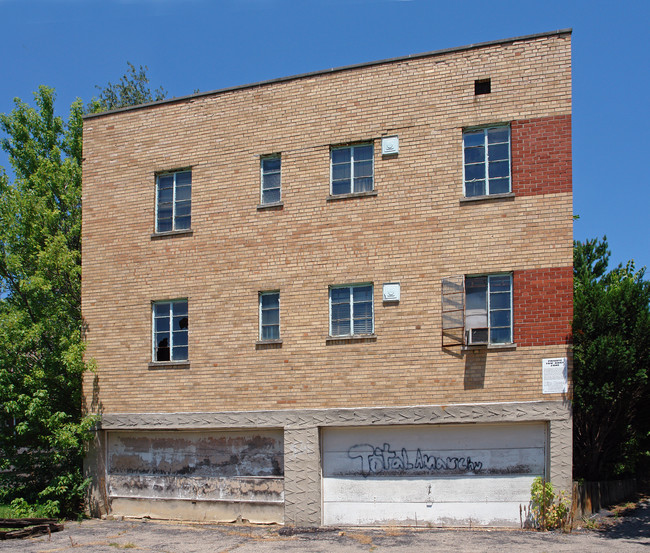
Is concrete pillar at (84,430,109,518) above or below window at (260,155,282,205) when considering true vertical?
below

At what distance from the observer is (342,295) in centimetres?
1517

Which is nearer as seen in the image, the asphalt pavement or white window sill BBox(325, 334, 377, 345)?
the asphalt pavement

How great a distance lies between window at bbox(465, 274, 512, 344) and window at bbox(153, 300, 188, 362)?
21.5 ft

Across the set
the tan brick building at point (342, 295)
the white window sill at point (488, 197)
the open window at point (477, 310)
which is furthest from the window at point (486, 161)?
the open window at point (477, 310)

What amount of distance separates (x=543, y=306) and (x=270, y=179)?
6.68 meters

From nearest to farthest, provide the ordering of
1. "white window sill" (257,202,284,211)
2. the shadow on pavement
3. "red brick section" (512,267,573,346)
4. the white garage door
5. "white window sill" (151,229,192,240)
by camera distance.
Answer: the shadow on pavement → "red brick section" (512,267,573,346) → the white garage door → "white window sill" (257,202,284,211) → "white window sill" (151,229,192,240)

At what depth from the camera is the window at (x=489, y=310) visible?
13938mm

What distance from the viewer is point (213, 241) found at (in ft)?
53.3

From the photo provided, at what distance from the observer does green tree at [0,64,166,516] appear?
16531 mm

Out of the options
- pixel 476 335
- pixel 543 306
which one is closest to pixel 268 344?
pixel 476 335

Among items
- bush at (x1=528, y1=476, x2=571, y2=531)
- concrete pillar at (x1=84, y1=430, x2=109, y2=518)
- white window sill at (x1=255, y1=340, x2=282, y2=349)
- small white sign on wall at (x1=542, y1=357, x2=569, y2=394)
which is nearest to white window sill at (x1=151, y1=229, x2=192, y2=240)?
white window sill at (x1=255, y1=340, x2=282, y2=349)

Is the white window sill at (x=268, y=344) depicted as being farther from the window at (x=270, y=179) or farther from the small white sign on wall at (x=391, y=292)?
the window at (x=270, y=179)

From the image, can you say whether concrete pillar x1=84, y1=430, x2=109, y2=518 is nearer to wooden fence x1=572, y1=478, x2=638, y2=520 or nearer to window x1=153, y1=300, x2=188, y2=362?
window x1=153, y1=300, x2=188, y2=362

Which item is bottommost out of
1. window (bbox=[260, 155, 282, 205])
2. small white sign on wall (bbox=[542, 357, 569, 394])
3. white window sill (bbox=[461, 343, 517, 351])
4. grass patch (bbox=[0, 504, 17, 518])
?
grass patch (bbox=[0, 504, 17, 518])
